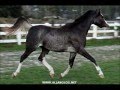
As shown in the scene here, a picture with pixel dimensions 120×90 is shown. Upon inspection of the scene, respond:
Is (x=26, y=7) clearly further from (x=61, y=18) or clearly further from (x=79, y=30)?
(x=79, y=30)

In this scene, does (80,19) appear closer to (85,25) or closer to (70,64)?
(85,25)

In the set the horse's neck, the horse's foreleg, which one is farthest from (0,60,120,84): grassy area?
the horse's neck

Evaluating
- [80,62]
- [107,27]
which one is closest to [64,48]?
[80,62]

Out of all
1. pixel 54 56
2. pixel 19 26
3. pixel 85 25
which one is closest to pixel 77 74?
pixel 54 56

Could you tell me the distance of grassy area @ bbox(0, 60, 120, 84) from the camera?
12.0 feet

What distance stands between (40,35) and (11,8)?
48cm

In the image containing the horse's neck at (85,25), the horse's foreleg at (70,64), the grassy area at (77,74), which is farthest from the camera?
the horse's neck at (85,25)

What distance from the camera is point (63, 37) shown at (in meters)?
3.94

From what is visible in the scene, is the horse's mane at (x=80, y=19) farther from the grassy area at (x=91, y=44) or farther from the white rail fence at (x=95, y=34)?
the grassy area at (x=91, y=44)

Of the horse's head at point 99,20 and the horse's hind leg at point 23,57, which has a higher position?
the horse's head at point 99,20

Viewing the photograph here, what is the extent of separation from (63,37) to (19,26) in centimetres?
41

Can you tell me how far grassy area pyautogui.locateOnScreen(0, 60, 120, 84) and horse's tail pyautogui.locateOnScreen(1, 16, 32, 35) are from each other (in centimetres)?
36

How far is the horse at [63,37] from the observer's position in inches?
150

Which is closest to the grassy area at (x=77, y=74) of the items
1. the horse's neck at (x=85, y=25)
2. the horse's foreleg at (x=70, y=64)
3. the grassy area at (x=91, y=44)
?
the horse's foreleg at (x=70, y=64)
